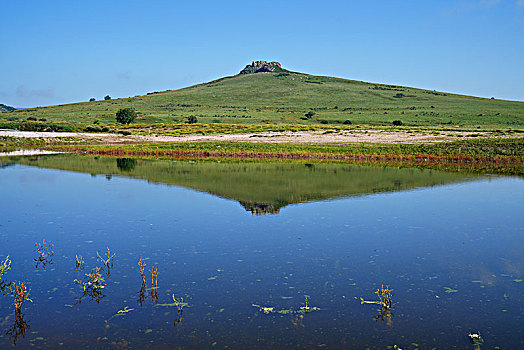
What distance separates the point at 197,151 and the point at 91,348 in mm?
51530

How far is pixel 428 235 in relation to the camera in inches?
789

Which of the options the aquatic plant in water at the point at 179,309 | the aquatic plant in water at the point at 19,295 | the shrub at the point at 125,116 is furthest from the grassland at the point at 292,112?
the aquatic plant in water at the point at 179,309

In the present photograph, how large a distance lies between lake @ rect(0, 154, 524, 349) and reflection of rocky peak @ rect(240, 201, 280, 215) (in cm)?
11

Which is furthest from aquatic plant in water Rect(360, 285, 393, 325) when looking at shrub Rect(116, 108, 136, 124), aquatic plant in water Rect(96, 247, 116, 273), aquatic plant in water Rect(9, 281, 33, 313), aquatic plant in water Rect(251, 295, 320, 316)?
shrub Rect(116, 108, 136, 124)

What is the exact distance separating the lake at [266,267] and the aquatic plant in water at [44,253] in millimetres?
121

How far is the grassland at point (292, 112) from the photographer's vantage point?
117125mm

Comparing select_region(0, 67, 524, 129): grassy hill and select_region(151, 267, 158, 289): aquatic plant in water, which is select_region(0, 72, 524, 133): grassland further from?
select_region(151, 267, 158, 289): aquatic plant in water

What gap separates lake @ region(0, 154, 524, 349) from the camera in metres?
10.9

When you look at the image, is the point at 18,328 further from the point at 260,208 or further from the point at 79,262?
the point at 260,208

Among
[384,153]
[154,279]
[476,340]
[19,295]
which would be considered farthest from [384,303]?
[384,153]

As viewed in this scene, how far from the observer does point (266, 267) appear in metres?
15.4

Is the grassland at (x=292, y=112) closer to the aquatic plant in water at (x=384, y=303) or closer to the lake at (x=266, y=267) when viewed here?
the lake at (x=266, y=267)

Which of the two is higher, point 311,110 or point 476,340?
point 311,110

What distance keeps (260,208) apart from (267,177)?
511 inches
